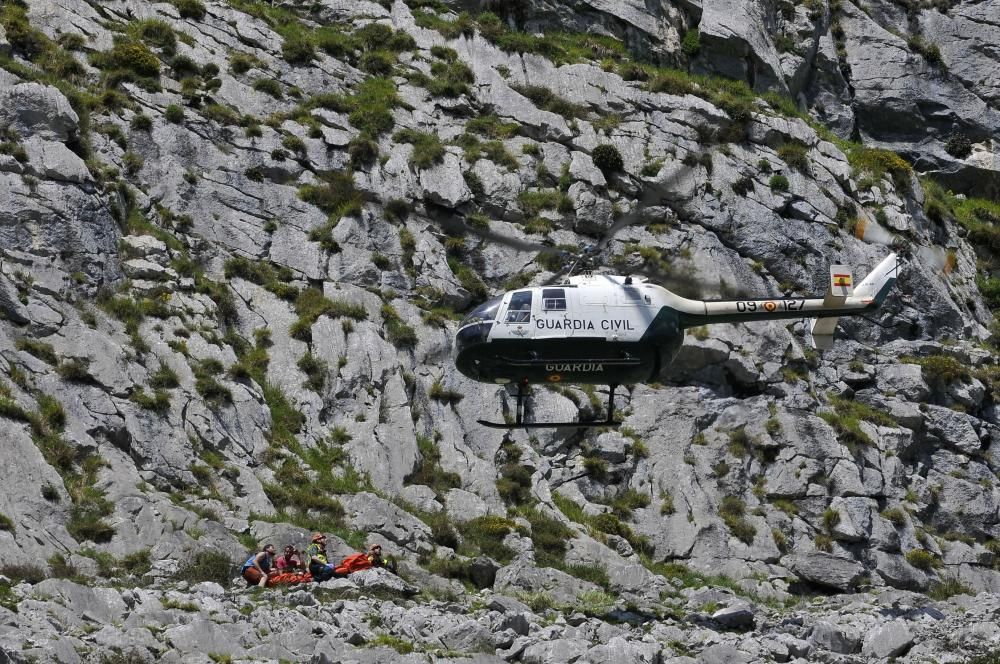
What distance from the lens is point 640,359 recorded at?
2847 cm

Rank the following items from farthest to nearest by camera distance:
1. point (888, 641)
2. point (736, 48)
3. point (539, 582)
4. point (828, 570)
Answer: point (736, 48)
point (828, 570)
point (539, 582)
point (888, 641)

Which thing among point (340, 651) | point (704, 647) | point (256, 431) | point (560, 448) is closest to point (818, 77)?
point (560, 448)

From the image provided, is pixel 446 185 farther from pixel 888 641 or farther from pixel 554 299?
pixel 888 641

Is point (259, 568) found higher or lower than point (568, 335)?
lower

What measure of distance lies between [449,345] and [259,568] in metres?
12.4

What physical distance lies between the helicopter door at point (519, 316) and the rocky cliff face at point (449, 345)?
249 cm

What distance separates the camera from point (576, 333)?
27875mm

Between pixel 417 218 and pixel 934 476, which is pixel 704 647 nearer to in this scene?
pixel 934 476

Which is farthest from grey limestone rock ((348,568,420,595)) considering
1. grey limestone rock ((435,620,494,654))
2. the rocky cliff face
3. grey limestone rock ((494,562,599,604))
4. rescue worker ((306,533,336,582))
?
grey limestone rock ((435,620,494,654))

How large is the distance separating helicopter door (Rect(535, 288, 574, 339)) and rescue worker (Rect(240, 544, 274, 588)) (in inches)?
313

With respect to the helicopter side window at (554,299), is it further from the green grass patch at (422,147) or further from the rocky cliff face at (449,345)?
the green grass patch at (422,147)

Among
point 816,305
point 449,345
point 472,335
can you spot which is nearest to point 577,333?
point 472,335

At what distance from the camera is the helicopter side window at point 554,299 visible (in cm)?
2806

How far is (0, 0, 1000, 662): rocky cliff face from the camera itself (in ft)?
84.8
